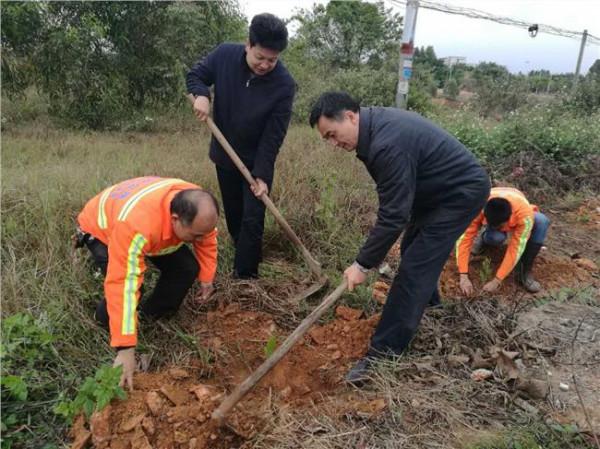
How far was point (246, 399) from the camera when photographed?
2.41 m

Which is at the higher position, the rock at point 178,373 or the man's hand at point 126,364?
the man's hand at point 126,364

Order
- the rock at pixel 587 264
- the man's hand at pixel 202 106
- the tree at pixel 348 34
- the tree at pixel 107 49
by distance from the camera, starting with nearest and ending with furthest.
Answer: the man's hand at pixel 202 106
the rock at pixel 587 264
the tree at pixel 107 49
the tree at pixel 348 34

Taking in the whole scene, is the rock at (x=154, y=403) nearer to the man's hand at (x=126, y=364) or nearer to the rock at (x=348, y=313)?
the man's hand at (x=126, y=364)

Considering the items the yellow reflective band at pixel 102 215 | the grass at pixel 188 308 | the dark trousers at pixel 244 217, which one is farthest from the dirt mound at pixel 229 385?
the yellow reflective band at pixel 102 215

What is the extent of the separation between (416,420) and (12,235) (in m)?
2.89

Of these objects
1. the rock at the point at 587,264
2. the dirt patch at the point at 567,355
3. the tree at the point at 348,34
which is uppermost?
the tree at the point at 348,34

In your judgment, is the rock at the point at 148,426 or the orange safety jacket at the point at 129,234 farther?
the orange safety jacket at the point at 129,234

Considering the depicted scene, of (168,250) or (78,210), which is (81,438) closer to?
(168,250)

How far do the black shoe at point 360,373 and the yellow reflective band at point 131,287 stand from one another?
1.18 meters

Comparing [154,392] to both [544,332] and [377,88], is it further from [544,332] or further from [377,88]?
[377,88]

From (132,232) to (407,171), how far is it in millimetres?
1308

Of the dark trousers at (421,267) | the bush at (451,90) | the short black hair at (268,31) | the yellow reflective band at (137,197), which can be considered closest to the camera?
the yellow reflective band at (137,197)

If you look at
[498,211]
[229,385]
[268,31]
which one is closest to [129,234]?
[229,385]

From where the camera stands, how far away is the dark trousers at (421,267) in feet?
8.25
